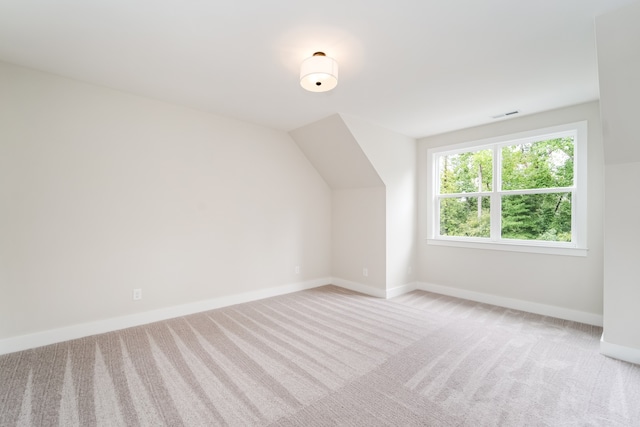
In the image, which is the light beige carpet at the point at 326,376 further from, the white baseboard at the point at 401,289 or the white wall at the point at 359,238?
the white wall at the point at 359,238

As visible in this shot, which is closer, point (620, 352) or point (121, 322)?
point (620, 352)

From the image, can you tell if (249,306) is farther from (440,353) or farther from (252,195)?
(440,353)

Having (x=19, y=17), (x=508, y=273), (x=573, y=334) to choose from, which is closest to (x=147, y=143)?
(x=19, y=17)

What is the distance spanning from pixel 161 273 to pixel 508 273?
14.5ft

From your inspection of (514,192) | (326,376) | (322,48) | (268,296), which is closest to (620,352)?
(514,192)

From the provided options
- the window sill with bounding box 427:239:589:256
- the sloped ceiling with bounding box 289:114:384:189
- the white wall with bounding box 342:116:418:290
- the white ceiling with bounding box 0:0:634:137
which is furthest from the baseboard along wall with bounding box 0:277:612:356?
the white ceiling with bounding box 0:0:634:137

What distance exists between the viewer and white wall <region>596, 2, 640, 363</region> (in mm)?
2201

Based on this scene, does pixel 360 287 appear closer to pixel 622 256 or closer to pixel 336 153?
pixel 336 153

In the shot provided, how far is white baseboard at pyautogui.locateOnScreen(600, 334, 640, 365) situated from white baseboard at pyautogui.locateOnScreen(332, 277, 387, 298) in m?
2.30

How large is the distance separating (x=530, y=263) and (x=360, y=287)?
2.32 metres

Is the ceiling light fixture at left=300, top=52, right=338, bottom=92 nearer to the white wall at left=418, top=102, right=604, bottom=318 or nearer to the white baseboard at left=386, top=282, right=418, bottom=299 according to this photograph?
the white wall at left=418, top=102, right=604, bottom=318

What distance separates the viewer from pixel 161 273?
3.32 meters

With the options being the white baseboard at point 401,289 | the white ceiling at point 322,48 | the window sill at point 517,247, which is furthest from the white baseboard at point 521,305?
the white ceiling at point 322,48

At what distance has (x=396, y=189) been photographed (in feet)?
14.5
